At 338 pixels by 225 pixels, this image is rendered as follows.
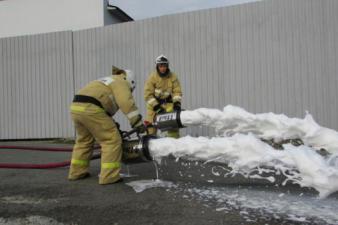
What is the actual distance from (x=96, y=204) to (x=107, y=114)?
1.33m

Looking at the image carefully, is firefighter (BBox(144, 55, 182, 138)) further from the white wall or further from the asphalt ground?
the white wall

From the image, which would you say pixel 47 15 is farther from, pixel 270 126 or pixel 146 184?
pixel 270 126

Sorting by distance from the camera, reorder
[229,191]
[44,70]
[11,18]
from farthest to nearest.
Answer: [11,18]
[44,70]
[229,191]

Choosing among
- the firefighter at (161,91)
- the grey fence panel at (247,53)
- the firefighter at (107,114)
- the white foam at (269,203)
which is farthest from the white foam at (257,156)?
the grey fence panel at (247,53)

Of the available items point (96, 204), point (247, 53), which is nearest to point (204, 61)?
point (247, 53)

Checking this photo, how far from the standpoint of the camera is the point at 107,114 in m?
5.07

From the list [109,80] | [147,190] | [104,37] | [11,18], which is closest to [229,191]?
[147,190]

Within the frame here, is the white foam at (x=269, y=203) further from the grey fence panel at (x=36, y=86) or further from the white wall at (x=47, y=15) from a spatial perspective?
the white wall at (x=47, y=15)

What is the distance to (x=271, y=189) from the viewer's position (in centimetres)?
436

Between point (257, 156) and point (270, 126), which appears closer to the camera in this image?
point (257, 156)

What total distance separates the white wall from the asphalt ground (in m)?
10.8

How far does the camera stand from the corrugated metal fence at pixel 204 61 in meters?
8.01

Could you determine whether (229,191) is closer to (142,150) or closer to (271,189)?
(271,189)

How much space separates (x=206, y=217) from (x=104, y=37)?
7.69 m
